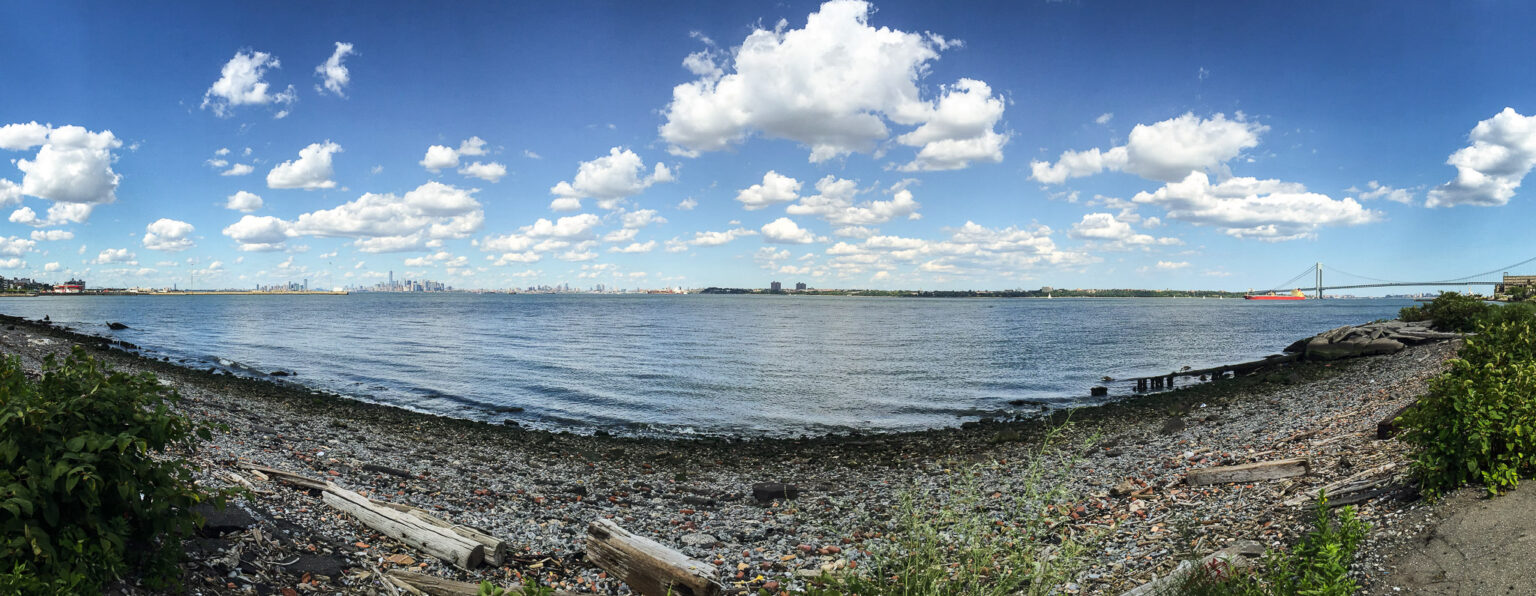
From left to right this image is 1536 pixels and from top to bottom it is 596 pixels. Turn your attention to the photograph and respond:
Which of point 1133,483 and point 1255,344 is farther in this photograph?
point 1255,344

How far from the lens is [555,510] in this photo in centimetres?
1303

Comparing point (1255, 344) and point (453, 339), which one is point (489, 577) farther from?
point (1255, 344)

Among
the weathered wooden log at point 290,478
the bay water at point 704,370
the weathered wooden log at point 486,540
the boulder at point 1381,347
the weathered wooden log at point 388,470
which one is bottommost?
the bay water at point 704,370

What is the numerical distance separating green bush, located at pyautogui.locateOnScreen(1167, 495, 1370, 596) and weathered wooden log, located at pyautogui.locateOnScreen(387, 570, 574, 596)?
270 inches

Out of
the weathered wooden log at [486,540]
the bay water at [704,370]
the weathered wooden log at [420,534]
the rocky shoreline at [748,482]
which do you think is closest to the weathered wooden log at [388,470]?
the rocky shoreline at [748,482]

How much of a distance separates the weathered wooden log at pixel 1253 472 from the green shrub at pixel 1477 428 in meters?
3.11

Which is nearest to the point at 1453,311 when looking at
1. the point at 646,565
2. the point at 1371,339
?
the point at 1371,339

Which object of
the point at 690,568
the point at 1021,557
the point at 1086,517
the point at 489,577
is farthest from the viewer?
the point at 1086,517

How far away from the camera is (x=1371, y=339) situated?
3650cm

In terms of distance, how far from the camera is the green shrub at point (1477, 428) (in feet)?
24.5

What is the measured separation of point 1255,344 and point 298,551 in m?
78.9

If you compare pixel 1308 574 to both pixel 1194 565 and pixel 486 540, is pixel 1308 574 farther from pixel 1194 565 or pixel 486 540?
pixel 486 540

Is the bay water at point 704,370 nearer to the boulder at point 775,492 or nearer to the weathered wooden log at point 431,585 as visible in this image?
the boulder at point 775,492

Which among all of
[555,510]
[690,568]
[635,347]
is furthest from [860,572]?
[635,347]
